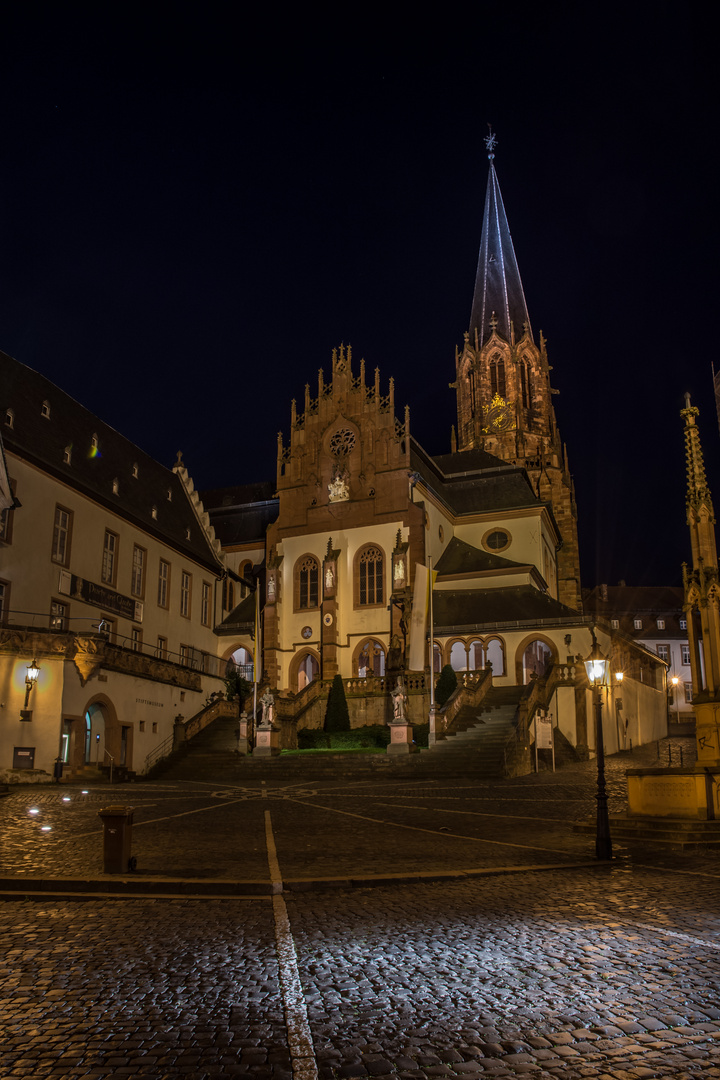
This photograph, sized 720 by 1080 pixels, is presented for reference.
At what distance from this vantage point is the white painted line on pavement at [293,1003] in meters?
4.73

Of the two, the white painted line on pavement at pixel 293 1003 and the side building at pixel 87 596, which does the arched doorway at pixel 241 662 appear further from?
the white painted line on pavement at pixel 293 1003

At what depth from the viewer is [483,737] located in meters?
32.0

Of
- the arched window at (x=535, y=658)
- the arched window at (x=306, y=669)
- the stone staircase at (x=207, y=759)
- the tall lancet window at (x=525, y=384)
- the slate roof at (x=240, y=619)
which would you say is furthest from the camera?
the tall lancet window at (x=525, y=384)

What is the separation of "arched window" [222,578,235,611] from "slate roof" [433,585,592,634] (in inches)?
560

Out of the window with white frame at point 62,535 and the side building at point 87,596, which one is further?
the window with white frame at point 62,535

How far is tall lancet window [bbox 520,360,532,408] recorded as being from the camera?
8375 centimetres

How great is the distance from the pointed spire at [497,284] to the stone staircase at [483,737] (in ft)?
186

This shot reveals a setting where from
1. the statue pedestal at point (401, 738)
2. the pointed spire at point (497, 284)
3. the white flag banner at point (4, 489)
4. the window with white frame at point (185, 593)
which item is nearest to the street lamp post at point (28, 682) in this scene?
the white flag banner at point (4, 489)

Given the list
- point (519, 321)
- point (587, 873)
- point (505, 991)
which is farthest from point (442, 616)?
point (519, 321)

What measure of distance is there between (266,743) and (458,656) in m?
13.7

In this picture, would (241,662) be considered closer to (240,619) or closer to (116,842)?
(240,619)

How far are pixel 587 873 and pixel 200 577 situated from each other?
133ft

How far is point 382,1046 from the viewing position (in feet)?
16.4

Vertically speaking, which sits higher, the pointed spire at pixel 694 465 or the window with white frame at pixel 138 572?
the window with white frame at pixel 138 572
